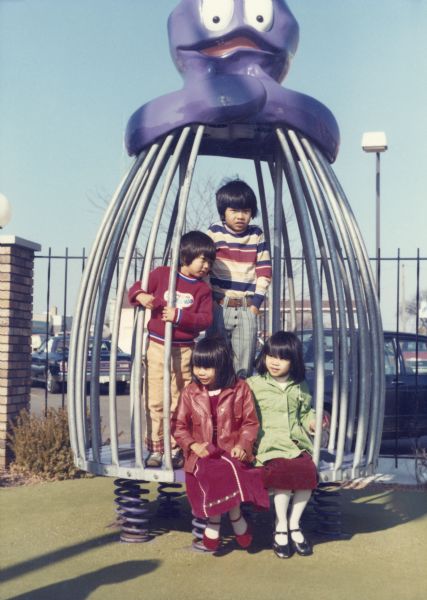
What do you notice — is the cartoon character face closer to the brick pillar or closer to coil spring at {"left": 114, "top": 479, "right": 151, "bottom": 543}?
coil spring at {"left": 114, "top": 479, "right": 151, "bottom": 543}

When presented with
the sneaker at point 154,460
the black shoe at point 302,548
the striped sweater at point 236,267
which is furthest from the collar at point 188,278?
the black shoe at point 302,548

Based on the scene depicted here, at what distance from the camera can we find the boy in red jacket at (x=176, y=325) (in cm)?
453

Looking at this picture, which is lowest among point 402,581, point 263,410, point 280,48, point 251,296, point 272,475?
point 402,581

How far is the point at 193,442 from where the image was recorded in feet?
14.1

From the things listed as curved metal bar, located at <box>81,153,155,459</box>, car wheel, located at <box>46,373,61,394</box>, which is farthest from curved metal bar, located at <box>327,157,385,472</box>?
car wheel, located at <box>46,373,61,394</box>

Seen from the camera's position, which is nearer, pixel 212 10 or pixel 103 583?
pixel 103 583

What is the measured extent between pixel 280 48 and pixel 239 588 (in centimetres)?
316

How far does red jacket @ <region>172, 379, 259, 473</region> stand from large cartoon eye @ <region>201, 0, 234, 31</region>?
7.08ft

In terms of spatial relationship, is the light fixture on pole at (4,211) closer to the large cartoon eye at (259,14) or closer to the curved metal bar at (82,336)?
the curved metal bar at (82,336)

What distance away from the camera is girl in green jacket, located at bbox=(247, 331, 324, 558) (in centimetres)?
426

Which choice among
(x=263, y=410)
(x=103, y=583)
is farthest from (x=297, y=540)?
(x=103, y=583)

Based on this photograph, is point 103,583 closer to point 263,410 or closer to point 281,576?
→ point 281,576

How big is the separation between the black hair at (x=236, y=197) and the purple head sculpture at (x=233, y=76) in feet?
1.28

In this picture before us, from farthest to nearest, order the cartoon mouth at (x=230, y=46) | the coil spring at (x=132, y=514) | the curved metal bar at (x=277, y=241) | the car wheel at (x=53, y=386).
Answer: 1. the car wheel at (x=53, y=386)
2. the curved metal bar at (x=277, y=241)
3. the cartoon mouth at (x=230, y=46)
4. the coil spring at (x=132, y=514)
